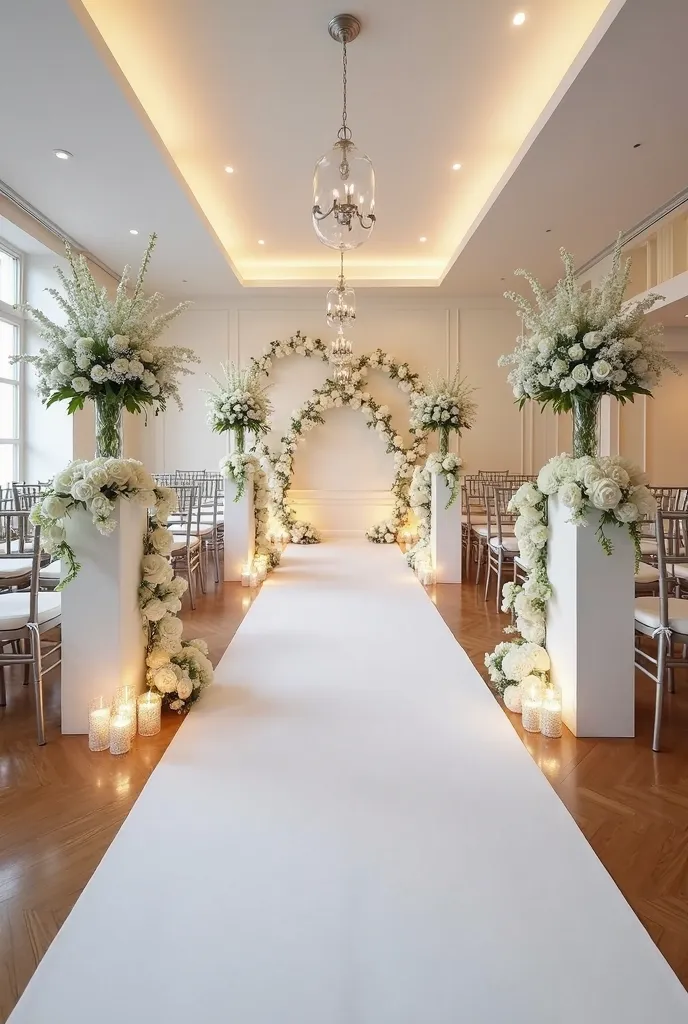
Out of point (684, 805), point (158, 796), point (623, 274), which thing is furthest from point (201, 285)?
point (684, 805)

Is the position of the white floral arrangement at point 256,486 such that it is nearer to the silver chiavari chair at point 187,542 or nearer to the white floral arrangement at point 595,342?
the silver chiavari chair at point 187,542

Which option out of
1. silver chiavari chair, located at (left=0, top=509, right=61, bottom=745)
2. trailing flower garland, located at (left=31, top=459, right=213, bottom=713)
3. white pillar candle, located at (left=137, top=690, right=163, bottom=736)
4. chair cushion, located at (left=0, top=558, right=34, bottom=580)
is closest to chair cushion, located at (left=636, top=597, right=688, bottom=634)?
trailing flower garland, located at (left=31, top=459, right=213, bottom=713)

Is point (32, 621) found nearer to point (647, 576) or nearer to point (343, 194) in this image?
point (343, 194)

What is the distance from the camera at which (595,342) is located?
3.16m

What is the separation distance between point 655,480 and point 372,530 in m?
4.75

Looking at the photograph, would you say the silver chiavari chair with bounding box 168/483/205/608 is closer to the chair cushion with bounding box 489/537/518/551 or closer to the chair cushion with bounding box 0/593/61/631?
the chair cushion with bounding box 0/593/61/631

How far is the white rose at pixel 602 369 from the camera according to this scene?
10.3 feet

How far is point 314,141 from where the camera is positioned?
6.07m

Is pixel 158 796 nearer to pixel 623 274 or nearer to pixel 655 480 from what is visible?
pixel 623 274

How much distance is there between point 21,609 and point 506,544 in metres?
4.33

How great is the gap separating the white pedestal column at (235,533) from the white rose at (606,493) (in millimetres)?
4815

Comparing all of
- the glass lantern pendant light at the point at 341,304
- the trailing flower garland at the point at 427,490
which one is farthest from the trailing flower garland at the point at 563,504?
the glass lantern pendant light at the point at 341,304

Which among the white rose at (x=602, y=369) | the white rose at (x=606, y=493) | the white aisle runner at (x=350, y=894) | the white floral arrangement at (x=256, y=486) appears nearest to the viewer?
the white aisle runner at (x=350, y=894)

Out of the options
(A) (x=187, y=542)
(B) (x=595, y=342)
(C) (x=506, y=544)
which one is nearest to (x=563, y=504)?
(B) (x=595, y=342)
